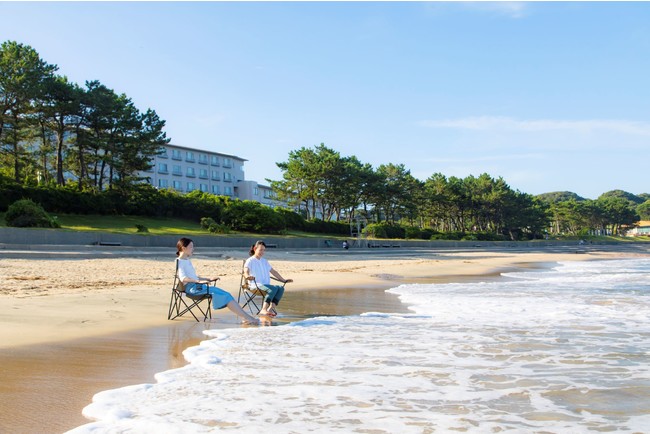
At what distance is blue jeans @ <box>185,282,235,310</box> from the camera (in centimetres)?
881

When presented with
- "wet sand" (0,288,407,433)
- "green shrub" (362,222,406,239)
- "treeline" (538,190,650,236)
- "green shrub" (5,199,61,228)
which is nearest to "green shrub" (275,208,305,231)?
"green shrub" (362,222,406,239)

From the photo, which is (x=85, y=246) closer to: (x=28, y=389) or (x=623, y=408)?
(x=28, y=389)

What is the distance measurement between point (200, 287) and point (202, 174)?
273 feet

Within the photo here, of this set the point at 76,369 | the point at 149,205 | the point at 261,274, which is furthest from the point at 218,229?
the point at 76,369

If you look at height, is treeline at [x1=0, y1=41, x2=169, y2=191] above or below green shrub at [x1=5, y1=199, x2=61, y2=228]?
above

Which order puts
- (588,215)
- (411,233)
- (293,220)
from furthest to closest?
(588,215) → (411,233) → (293,220)

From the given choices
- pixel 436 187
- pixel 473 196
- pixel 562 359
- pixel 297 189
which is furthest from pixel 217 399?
pixel 473 196

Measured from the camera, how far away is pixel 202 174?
9000 cm

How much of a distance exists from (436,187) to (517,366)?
240ft

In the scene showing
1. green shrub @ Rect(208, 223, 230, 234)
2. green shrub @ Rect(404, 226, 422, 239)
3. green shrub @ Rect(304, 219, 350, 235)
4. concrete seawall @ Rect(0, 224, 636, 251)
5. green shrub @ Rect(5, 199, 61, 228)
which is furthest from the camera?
green shrub @ Rect(404, 226, 422, 239)

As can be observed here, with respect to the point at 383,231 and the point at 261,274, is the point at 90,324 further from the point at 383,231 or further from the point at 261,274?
the point at 383,231

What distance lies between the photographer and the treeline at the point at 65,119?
3656 centimetres

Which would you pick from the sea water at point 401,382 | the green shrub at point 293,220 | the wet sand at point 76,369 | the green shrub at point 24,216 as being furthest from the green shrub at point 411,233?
the wet sand at point 76,369

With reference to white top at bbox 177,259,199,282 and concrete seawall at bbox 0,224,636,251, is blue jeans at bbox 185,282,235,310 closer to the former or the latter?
white top at bbox 177,259,199,282
